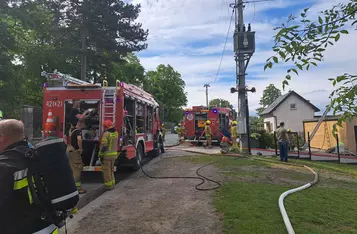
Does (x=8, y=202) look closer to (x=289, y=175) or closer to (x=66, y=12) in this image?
(x=289, y=175)

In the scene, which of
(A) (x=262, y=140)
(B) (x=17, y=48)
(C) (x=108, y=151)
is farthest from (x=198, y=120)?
(C) (x=108, y=151)

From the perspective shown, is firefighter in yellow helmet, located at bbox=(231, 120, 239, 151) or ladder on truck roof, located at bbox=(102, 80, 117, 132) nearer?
ladder on truck roof, located at bbox=(102, 80, 117, 132)

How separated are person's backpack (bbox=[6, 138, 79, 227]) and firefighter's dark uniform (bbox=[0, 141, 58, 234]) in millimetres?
38

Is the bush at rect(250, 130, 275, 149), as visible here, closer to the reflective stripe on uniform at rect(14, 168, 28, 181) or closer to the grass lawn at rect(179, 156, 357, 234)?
the grass lawn at rect(179, 156, 357, 234)

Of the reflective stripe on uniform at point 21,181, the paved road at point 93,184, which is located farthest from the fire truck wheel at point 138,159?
the reflective stripe on uniform at point 21,181

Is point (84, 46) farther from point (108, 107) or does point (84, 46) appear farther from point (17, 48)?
point (108, 107)

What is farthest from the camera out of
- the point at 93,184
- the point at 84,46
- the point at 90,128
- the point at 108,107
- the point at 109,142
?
the point at 84,46

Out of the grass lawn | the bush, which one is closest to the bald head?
the grass lawn

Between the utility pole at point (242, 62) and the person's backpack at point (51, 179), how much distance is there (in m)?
11.2

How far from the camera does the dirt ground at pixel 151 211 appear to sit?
4086 mm

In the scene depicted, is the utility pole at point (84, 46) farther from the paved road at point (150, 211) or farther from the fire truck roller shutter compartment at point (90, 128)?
the paved road at point (150, 211)

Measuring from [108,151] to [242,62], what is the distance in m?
8.71

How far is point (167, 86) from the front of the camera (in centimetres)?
6316

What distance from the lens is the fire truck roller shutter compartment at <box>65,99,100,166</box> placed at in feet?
24.3
